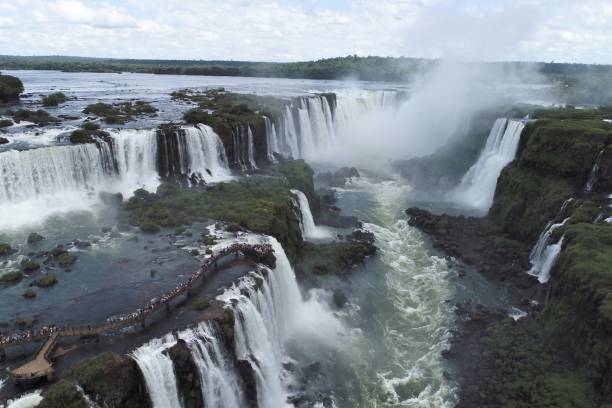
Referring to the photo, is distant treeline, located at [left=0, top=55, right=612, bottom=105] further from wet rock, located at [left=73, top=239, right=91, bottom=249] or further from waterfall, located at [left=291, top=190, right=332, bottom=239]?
wet rock, located at [left=73, top=239, right=91, bottom=249]

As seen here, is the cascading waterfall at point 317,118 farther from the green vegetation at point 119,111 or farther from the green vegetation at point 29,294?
the green vegetation at point 29,294

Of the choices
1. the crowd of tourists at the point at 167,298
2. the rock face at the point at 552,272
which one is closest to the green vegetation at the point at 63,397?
the crowd of tourists at the point at 167,298

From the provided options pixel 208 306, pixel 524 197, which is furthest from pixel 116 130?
pixel 524 197

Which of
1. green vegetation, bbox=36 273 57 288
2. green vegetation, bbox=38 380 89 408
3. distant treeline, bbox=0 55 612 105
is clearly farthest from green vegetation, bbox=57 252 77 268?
distant treeline, bbox=0 55 612 105

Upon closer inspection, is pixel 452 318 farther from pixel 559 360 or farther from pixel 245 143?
pixel 245 143

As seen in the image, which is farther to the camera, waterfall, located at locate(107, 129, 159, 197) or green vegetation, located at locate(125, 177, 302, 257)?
waterfall, located at locate(107, 129, 159, 197)

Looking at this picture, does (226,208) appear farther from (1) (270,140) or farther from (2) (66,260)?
(1) (270,140)
